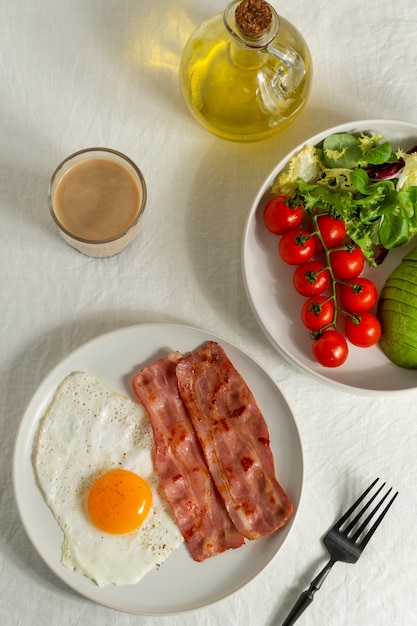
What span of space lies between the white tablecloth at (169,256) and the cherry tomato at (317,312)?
155 millimetres

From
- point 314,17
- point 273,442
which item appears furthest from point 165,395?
point 314,17

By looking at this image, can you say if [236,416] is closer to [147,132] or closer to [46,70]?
[147,132]

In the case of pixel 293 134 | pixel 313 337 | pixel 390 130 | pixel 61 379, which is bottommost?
pixel 61 379

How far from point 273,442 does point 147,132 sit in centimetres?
90

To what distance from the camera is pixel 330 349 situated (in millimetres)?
1758

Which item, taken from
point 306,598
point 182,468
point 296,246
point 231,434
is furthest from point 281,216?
point 306,598

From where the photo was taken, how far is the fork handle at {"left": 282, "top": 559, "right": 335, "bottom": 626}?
179cm

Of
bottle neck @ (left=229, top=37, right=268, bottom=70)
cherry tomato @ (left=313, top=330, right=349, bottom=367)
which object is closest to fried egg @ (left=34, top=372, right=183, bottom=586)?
cherry tomato @ (left=313, top=330, right=349, bottom=367)

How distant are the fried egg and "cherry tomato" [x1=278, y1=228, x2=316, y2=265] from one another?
54 centimetres

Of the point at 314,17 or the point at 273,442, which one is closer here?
the point at 273,442

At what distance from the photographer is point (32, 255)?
189 centimetres

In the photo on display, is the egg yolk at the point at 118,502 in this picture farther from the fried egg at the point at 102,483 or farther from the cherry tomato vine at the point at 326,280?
the cherry tomato vine at the point at 326,280

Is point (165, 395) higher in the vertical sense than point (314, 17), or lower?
lower

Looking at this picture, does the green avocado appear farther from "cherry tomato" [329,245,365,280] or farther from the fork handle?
the fork handle
